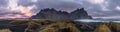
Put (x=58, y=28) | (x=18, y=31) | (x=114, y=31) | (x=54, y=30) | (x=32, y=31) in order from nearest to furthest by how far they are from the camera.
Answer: (x=54, y=30), (x=58, y=28), (x=114, y=31), (x=32, y=31), (x=18, y=31)

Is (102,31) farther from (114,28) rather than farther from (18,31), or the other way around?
(18,31)

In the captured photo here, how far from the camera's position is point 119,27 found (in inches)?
3206

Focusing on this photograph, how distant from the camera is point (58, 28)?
70.2 m

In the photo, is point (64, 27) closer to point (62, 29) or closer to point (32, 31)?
point (62, 29)

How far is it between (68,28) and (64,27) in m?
1.16

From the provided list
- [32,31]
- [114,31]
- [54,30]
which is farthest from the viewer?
[32,31]

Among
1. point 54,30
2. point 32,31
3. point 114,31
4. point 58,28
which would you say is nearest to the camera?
point 54,30

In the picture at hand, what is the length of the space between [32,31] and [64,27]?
1086 inches

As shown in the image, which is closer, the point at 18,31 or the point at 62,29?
the point at 62,29

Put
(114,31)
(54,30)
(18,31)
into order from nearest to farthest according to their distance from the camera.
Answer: (54,30) → (114,31) → (18,31)

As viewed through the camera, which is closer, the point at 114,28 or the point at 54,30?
the point at 54,30

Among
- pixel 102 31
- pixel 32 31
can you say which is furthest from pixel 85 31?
pixel 102 31

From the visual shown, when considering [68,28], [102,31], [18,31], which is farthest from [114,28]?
[18,31]

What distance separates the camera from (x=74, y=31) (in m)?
68.5
